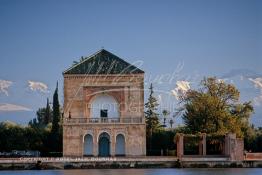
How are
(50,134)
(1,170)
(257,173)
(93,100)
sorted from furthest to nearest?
(50,134)
(93,100)
(1,170)
(257,173)

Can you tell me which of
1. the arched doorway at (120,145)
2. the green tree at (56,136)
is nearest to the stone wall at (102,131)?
the arched doorway at (120,145)

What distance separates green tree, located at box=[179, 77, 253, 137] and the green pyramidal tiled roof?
548 cm

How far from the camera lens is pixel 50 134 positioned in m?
63.2

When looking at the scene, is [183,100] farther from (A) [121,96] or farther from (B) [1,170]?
(B) [1,170]

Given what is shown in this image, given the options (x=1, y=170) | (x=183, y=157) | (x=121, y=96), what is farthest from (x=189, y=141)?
(x=1, y=170)

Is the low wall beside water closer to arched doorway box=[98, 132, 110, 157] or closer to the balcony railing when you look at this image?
the balcony railing

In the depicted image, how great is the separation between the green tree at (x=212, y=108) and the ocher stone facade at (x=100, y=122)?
4.30 meters

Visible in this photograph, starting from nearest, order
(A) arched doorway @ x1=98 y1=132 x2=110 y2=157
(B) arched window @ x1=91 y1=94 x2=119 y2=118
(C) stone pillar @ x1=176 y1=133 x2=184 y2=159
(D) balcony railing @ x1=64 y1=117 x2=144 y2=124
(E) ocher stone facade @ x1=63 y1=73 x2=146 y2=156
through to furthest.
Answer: (C) stone pillar @ x1=176 y1=133 x2=184 y2=159, (E) ocher stone facade @ x1=63 y1=73 x2=146 y2=156, (D) balcony railing @ x1=64 y1=117 x2=144 y2=124, (A) arched doorway @ x1=98 y1=132 x2=110 y2=157, (B) arched window @ x1=91 y1=94 x2=119 y2=118

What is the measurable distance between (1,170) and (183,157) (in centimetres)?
1393

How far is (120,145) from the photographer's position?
58.2 metres

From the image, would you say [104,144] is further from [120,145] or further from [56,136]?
[56,136]

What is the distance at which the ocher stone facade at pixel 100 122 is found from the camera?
188 feet

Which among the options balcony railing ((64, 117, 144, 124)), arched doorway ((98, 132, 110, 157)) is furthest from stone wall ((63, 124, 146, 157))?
arched doorway ((98, 132, 110, 157))

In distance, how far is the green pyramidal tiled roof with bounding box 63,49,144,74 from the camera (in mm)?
58375
